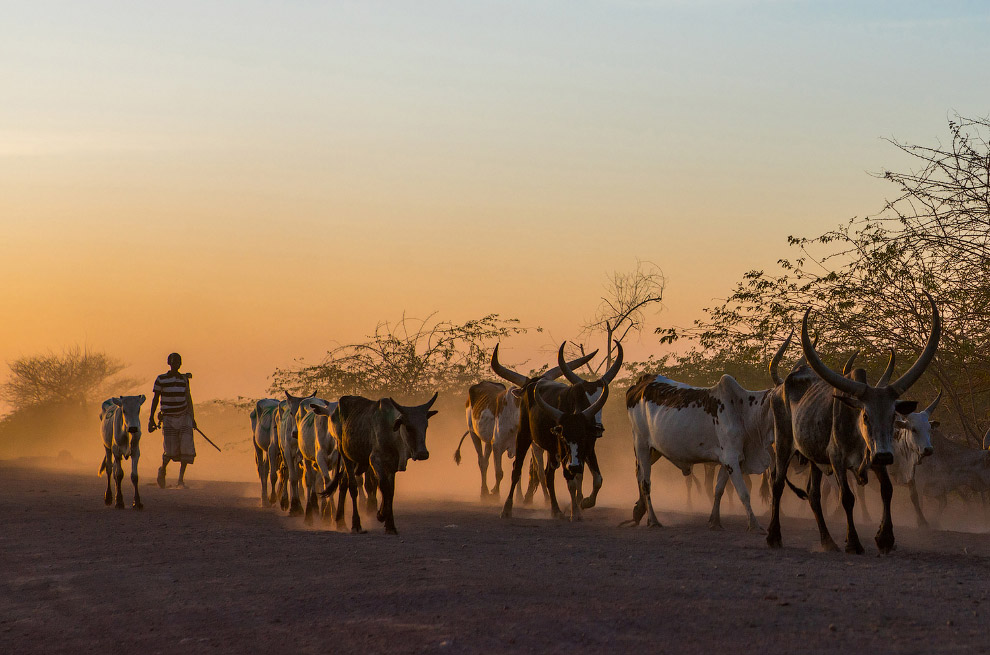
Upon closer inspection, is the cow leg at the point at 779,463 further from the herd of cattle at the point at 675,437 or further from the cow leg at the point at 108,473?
the cow leg at the point at 108,473

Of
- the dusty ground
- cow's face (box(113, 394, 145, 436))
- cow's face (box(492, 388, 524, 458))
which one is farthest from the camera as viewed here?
cow's face (box(492, 388, 524, 458))

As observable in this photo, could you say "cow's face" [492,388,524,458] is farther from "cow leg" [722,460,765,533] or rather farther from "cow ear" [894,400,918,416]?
"cow ear" [894,400,918,416]

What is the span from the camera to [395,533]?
39.8 feet

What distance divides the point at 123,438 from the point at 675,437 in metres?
7.83

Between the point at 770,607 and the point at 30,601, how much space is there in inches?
209

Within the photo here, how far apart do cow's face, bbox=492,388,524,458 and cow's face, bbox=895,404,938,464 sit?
19.9 feet

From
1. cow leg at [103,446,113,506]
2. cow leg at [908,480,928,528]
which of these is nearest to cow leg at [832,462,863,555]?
cow leg at [908,480,928,528]

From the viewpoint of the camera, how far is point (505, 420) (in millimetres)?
18281

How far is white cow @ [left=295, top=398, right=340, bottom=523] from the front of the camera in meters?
Answer: 13.9

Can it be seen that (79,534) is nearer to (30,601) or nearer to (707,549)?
(30,601)

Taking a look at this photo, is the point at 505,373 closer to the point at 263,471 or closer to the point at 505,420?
the point at 505,420

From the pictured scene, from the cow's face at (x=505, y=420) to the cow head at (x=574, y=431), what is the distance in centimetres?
360

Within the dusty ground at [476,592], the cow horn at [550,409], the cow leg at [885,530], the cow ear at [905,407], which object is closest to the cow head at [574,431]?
the cow horn at [550,409]

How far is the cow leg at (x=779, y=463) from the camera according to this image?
1109 centimetres
